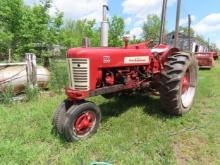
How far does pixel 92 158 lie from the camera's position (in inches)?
149

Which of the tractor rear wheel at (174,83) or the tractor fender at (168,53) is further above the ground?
the tractor fender at (168,53)

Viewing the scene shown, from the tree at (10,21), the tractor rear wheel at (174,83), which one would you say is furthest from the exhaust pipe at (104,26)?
the tree at (10,21)

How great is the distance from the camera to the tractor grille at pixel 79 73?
4250 millimetres

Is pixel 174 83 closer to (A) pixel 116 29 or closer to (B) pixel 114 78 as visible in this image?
(B) pixel 114 78

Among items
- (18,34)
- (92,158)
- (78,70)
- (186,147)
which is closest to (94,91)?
(78,70)

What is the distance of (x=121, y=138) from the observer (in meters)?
4.33

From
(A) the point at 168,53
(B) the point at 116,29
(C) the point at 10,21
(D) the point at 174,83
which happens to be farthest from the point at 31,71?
(B) the point at 116,29

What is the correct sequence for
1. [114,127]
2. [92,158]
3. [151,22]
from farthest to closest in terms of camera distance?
[151,22] < [114,127] < [92,158]

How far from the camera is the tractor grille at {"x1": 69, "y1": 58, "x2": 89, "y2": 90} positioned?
4250 millimetres

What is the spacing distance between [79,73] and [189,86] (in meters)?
3.09

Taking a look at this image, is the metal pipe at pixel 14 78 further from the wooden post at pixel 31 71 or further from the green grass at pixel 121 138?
the green grass at pixel 121 138

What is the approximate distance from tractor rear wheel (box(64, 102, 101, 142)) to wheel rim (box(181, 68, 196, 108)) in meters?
2.44

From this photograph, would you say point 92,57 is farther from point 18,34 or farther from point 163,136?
point 18,34

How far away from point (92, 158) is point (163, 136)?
1.27 m
